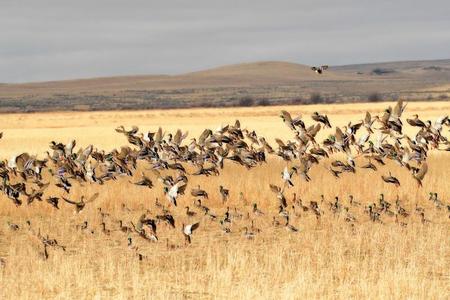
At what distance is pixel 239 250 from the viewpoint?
1536 cm

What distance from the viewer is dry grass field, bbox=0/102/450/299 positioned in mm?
12344

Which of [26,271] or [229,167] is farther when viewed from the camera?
[229,167]

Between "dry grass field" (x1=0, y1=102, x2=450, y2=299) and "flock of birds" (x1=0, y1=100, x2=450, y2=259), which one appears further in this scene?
"flock of birds" (x1=0, y1=100, x2=450, y2=259)

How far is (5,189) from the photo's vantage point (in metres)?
18.7

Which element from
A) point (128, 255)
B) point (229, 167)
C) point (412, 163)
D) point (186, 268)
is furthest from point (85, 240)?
point (412, 163)

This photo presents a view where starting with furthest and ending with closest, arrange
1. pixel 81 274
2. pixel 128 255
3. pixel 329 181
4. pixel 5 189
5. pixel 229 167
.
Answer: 1. pixel 229 167
2. pixel 329 181
3. pixel 5 189
4. pixel 128 255
5. pixel 81 274

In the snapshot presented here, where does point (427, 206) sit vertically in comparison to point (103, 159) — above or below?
below

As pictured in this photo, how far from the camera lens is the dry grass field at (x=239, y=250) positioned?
12344 millimetres

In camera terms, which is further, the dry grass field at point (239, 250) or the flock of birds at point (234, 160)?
the flock of birds at point (234, 160)

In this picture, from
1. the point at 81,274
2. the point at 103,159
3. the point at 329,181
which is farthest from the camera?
the point at 329,181

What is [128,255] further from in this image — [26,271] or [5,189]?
[5,189]

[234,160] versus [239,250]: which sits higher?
[234,160]

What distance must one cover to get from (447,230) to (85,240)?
296 inches

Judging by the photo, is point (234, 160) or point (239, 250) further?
point (234, 160)
